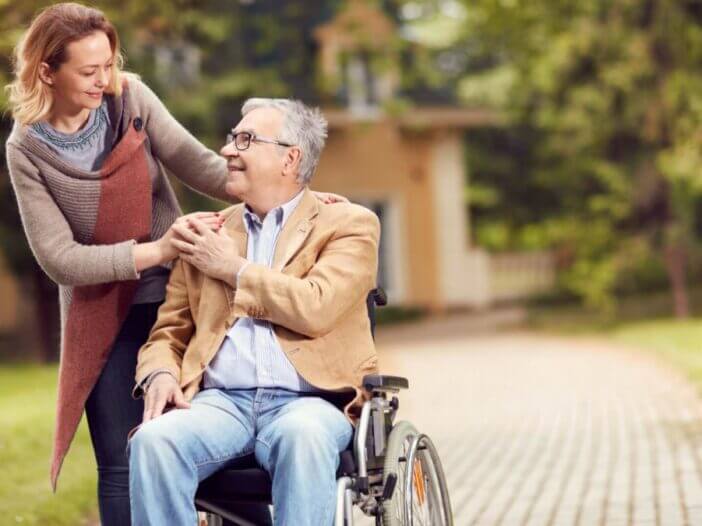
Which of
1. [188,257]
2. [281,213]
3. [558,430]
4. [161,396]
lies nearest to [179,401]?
[161,396]

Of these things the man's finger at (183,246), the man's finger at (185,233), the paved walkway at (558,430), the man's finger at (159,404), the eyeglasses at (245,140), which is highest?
the eyeglasses at (245,140)

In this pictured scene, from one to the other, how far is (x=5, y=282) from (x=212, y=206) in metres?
6.75

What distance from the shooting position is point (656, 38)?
19016 mm

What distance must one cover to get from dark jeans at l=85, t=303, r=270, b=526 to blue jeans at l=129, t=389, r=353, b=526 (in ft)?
1.01

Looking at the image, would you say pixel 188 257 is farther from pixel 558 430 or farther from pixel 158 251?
pixel 558 430

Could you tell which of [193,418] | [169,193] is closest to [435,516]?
[193,418]

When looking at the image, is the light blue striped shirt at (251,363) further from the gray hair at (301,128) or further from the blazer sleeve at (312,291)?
the gray hair at (301,128)

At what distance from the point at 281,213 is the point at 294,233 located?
3.0 inches

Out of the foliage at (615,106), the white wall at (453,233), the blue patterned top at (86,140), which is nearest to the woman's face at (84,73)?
the blue patterned top at (86,140)

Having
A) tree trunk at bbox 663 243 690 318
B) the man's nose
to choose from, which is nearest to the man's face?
the man's nose

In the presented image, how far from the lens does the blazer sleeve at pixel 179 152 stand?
13.9ft

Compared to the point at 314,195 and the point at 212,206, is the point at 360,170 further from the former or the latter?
the point at 314,195

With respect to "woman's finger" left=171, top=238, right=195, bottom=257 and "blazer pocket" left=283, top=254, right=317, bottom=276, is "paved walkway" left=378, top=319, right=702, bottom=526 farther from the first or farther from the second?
"woman's finger" left=171, top=238, right=195, bottom=257

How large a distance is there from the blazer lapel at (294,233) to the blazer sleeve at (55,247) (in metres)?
0.38
